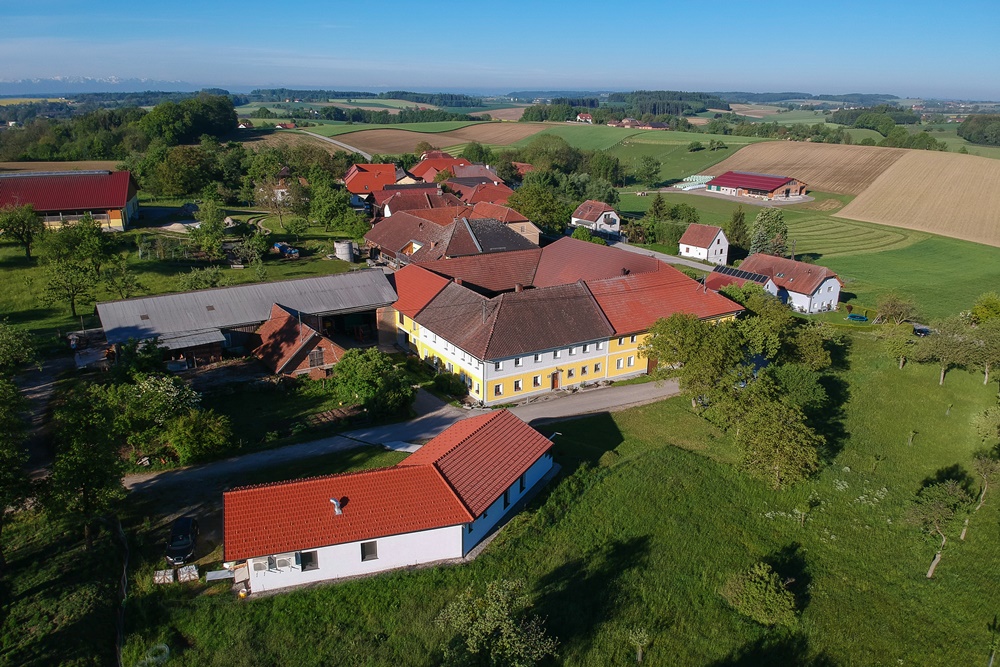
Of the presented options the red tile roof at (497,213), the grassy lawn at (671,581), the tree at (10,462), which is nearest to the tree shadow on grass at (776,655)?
the grassy lawn at (671,581)

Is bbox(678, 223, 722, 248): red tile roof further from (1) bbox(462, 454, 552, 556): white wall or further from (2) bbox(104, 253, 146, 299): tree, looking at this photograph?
(2) bbox(104, 253, 146, 299): tree

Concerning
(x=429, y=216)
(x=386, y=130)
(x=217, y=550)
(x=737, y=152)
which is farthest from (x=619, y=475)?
(x=386, y=130)

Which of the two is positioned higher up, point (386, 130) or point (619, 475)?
point (386, 130)

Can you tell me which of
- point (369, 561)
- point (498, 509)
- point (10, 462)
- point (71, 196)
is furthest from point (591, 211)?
point (10, 462)

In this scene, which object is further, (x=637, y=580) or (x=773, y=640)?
(x=637, y=580)

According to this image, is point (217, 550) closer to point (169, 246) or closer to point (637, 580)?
point (637, 580)

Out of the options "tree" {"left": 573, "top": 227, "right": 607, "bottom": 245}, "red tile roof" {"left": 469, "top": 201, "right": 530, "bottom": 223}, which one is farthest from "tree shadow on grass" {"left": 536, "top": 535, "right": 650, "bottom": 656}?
"tree" {"left": 573, "top": 227, "right": 607, "bottom": 245}

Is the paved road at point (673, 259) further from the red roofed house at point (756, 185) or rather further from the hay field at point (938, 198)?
the red roofed house at point (756, 185)
